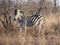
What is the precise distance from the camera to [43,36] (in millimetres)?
10609

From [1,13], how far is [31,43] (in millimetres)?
3735

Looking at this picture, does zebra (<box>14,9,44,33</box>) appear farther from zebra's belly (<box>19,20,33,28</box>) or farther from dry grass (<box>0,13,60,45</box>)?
dry grass (<box>0,13,60,45</box>)

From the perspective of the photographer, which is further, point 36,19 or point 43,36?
point 36,19

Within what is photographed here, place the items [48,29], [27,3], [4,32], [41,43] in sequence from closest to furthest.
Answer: [41,43] → [4,32] → [48,29] → [27,3]

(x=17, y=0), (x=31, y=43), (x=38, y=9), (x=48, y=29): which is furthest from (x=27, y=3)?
(x=31, y=43)

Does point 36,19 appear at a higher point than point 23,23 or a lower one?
higher

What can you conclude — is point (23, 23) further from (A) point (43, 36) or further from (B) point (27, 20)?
(A) point (43, 36)

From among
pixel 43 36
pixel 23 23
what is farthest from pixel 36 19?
pixel 43 36

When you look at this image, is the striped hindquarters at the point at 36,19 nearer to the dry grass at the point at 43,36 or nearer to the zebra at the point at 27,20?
the zebra at the point at 27,20

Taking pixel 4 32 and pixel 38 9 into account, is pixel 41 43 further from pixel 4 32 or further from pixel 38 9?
pixel 38 9

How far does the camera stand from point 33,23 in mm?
12945

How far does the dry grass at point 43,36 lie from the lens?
9094 mm

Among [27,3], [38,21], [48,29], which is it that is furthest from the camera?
[27,3]

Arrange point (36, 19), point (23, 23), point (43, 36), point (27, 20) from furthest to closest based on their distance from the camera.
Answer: point (36, 19), point (27, 20), point (23, 23), point (43, 36)
